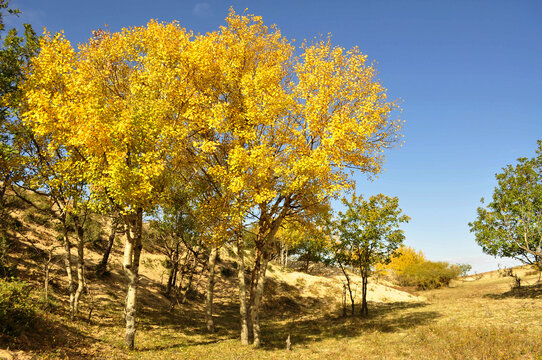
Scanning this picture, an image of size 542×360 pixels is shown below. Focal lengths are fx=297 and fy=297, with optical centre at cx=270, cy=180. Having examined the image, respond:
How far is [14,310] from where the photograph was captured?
11930 mm

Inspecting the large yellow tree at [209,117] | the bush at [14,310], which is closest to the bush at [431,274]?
Result: the large yellow tree at [209,117]

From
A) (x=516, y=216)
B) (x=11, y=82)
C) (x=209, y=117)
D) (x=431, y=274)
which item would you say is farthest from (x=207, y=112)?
(x=431, y=274)

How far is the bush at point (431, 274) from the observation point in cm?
5438

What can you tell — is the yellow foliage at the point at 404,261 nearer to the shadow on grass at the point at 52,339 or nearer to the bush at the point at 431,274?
the bush at the point at 431,274

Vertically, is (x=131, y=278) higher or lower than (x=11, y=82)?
lower

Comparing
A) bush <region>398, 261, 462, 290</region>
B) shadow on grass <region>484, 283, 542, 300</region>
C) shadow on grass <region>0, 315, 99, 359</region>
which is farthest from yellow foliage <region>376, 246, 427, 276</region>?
shadow on grass <region>0, 315, 99, 359</region>

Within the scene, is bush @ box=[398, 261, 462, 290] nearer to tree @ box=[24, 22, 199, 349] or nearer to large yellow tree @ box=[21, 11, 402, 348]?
large yellow tree @ box=[21, 11, 402, 348]

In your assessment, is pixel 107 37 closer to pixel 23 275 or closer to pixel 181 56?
pixel 181 56

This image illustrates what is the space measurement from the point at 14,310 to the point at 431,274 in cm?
5936

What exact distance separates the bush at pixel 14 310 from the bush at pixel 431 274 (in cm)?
5795

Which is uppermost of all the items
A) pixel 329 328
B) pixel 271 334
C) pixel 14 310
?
pixel 14 310

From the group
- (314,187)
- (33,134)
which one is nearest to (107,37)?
(33,134)

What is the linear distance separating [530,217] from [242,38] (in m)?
28.3

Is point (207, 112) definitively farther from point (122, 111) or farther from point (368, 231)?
point (368, 231)
